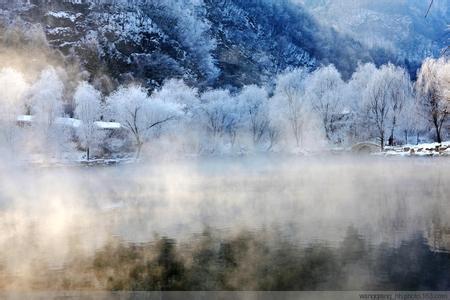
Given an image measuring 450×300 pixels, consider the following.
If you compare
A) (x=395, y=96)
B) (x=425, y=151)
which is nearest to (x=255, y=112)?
(x=395, y=96)

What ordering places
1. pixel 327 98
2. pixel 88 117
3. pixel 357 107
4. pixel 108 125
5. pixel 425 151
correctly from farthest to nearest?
pixel 357 107
pixel 327 98
pixel 108 125
pixel 88 117
pixel 425 151

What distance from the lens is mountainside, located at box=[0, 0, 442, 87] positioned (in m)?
138

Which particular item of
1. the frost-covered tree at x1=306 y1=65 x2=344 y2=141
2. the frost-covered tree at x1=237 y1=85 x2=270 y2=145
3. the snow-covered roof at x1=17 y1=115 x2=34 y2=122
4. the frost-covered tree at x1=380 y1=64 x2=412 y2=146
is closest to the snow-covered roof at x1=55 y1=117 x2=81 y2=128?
the snow-covered roof at x1=17 y1=115 x2=34 y2=122

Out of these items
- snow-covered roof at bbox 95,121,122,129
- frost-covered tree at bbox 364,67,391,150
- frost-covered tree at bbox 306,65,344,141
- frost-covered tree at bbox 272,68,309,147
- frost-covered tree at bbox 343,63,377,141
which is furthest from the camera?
frost-covered tree at bbox 272,68,309,147

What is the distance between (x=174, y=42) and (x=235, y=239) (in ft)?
521

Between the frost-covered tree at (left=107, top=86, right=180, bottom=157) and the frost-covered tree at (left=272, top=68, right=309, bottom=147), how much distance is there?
1966 centimetres

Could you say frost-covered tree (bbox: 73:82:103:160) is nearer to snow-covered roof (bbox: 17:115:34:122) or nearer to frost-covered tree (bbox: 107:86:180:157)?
frost-covered tree (bbox: 107:86:180:157)

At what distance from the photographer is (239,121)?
78.1 meters

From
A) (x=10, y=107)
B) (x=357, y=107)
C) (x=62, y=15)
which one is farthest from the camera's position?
(x=62, y=15)

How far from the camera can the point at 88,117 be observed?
59.8 meters

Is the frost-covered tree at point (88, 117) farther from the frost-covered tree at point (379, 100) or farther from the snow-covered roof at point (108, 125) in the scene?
the frost-covered tree at point (379, 100)

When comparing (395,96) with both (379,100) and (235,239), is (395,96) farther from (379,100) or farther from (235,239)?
(235,239)

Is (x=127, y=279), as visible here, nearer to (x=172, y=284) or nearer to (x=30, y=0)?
(x=172, y=284)

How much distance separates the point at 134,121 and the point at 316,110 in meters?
28.0
